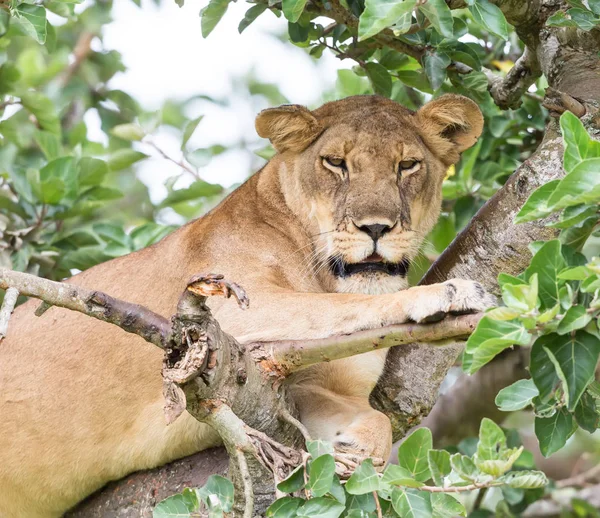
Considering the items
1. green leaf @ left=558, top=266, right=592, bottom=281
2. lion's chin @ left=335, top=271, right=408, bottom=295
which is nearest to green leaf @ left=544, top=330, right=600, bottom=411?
green leaf @ left=558, top=266, right=592, bottom=281

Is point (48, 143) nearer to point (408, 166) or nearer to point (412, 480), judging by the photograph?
point (408, 166)

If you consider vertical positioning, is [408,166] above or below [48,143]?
above

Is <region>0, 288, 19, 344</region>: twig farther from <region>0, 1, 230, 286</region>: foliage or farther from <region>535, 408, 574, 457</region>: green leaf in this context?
<region>0, 1, 230, 286</region>: foliage

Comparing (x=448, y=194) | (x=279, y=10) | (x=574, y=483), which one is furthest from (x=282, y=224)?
(x=574, y=483)

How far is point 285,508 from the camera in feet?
9.80

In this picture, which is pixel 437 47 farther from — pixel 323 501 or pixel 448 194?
pixel 323 501

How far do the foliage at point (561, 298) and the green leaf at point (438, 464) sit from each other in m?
0.31

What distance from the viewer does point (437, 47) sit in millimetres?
4742

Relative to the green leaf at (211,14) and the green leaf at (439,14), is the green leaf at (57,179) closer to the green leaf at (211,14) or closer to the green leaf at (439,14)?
the green leaf at (211,14)

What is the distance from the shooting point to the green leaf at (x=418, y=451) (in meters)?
2.89

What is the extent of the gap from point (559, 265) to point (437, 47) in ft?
7.91

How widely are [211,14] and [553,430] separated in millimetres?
2660

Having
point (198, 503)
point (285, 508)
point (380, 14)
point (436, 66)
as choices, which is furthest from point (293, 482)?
point (436, 66)

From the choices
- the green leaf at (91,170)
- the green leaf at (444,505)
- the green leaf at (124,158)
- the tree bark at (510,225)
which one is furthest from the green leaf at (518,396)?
the green leaf at (124,158)
